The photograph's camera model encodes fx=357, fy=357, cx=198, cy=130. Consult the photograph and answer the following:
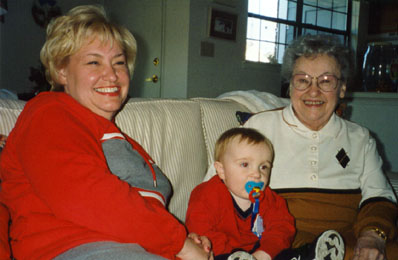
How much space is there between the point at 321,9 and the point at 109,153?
590 centimetres

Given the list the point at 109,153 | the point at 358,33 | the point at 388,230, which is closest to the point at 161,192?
the point at 109,153

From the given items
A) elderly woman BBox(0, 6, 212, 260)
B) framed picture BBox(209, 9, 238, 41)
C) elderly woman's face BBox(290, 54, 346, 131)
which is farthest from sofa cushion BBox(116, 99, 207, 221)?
framed picture BBox(209, 9, 238, 41)

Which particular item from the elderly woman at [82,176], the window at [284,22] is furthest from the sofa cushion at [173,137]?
the window at [284,22]

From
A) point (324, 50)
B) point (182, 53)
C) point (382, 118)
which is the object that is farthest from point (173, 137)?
point (182, 53)

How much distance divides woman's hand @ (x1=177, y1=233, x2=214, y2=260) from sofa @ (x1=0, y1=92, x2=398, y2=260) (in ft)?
1.75

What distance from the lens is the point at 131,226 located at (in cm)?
90

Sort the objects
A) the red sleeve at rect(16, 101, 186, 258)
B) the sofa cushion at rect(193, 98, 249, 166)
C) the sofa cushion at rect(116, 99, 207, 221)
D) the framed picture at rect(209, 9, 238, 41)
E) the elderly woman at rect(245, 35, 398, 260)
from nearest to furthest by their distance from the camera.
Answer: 1. the red sleeve at rect(16, 101, 186, 258)
2. the elderly woman at rect(245, 35, 398, 260)
3. the sofa cushion at rect(116, 99, 207, 221)
4. the sofa cushion at rect(193, 98, 249, 166)
5. the framed picture at rect(209, 9, 238, 41)

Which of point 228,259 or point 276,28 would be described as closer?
point 228,259

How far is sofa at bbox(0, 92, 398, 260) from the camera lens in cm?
161

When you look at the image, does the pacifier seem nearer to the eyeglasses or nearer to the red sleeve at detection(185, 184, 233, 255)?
the red sleeve at detection(185, 184, 233, 255)

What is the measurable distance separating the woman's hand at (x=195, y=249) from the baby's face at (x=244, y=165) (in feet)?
0.87

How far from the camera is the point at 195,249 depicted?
3.43 feet

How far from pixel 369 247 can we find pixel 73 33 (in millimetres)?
1244

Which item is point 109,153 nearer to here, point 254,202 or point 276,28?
point 254,202
